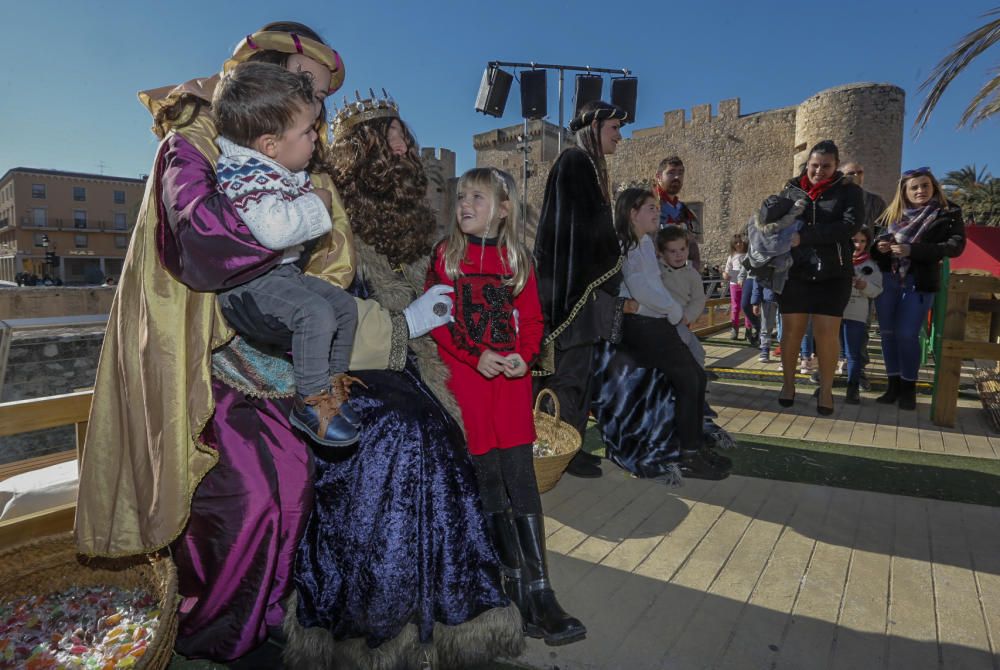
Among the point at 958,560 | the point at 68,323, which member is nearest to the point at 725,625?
the point at 958,560

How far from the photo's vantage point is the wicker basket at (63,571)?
1822 mm

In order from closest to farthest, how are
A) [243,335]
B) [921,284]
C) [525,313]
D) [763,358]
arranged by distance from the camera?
1. [243,335]
2. [525,313]
3. [921,284]
4. [763,358]

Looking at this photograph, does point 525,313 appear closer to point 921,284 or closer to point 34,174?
point 921,284

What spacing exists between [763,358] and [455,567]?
645 centimetres

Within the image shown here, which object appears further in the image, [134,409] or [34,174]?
[34,174]

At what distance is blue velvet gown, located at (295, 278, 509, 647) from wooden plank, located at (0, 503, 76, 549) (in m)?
0.92

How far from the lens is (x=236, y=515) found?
174 centimetres

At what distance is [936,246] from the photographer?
459 cm

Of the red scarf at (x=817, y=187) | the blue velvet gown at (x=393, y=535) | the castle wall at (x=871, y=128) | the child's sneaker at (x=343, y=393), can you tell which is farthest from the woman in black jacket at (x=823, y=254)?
the castle wall at (x=871, y=128)

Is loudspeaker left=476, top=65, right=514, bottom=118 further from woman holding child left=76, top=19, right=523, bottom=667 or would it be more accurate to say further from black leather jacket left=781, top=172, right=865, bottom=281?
woman holding child left=76, top=19, right=523, bottom=667

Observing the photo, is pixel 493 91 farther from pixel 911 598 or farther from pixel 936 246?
pixel 911 598

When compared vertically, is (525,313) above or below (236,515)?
above

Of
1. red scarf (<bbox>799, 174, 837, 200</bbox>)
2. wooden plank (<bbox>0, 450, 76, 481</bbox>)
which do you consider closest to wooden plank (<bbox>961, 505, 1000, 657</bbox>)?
red scarf (<bbox>799, 174, 837, 200</bbox>)

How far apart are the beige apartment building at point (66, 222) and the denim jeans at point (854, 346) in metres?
63.4
